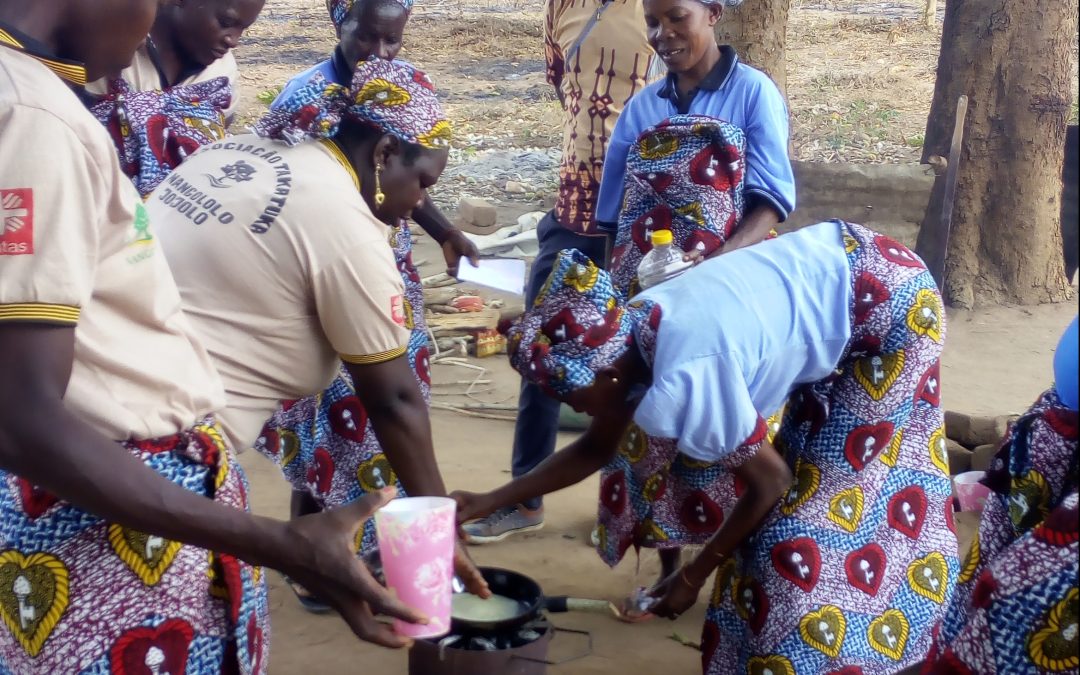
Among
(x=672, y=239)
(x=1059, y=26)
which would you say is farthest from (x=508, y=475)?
(x=1059, y=26)

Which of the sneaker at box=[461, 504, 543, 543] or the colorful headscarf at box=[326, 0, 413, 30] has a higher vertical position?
the colorful headscarf at box=[326, 0, 413, 30]

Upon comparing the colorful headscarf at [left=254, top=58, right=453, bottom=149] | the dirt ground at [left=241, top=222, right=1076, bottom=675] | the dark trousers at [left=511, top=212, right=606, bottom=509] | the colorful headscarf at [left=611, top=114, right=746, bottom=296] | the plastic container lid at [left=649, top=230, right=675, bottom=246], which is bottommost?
the dirt ground at [left=241, top=222, right=1076, bottom=675]

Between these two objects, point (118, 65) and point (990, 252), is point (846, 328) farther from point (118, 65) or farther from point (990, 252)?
point (990, 252)

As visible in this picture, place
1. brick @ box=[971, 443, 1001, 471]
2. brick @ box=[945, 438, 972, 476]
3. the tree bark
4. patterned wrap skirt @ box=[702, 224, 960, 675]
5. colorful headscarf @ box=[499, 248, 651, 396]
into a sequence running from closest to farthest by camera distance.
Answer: colorful headscarf @ box=[499, 248, 651, 396] → patterned wrap skirt @ box=[702, 224, 960, 675] → brick @ box=[971, 443, 1001, 471] → brick @ box=[945, 438, 972, 476] → the tree bark

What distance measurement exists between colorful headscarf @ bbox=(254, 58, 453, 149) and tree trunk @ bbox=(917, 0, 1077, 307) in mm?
5223

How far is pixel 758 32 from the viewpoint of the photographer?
5.46 metres

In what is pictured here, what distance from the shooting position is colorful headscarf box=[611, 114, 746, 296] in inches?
133

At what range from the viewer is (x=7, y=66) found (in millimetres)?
1447

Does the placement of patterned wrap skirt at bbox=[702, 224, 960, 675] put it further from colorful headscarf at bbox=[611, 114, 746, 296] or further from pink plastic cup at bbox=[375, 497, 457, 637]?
pink plastic cup at bbox=[375, 497, 457, 637]

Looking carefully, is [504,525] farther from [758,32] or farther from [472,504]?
[758,32]

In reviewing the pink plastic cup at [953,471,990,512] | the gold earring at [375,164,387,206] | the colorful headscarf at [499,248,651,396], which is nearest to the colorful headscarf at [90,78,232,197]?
the gold earring at [375,164,387,206]

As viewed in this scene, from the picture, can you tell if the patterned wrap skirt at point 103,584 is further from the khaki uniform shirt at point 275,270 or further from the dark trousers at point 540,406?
the dark trousers at point 540,406

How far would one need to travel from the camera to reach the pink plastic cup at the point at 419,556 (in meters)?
1.80

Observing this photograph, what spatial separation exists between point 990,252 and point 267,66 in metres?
9.95
